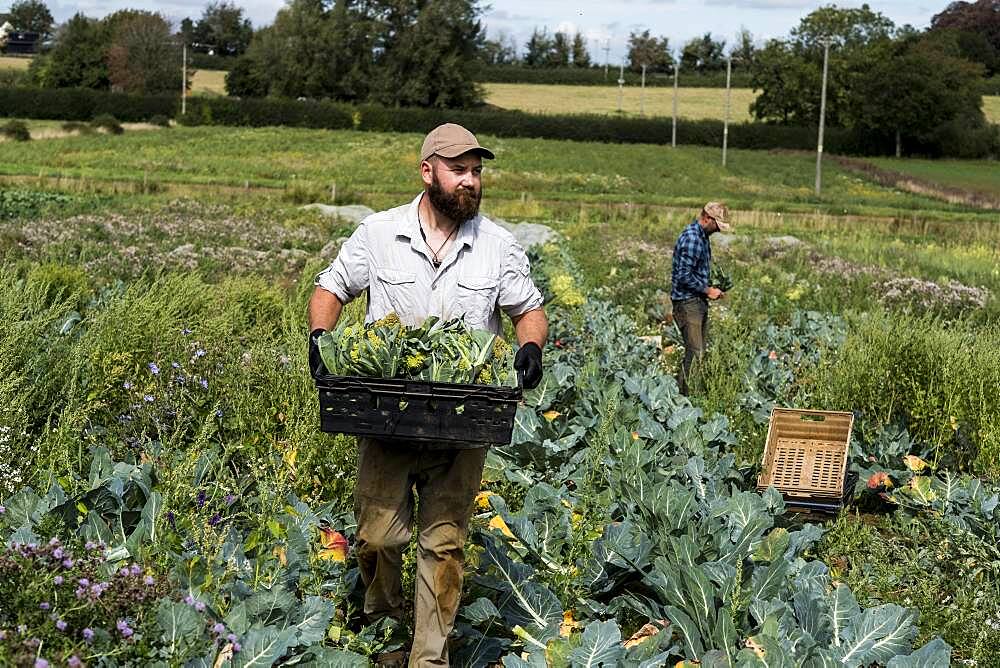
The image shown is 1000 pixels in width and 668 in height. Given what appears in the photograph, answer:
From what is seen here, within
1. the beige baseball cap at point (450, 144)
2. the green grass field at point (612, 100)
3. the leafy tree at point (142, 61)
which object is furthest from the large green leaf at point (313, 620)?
the leafy tree at point (142, 61)

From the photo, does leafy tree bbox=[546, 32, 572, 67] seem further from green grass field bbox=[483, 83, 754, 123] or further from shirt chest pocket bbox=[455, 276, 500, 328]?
shirt chest pocket bbox=[455, 276, 500, 328]

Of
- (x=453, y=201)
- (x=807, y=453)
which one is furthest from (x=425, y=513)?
(x=807, y=453)

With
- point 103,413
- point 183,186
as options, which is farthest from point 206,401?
point 183,186

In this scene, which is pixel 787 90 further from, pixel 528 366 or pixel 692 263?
pixel 528 366

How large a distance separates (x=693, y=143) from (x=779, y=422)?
6916 cm

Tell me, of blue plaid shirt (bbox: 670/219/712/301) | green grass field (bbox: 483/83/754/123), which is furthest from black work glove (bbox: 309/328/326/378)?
green grass field (bbox: 483/83/754/123)

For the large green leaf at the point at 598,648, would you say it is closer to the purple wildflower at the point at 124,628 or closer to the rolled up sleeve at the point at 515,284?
the rolled up sleeve at the point at 515,284

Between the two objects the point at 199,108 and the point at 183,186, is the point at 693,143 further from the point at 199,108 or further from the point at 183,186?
the point at 183,186

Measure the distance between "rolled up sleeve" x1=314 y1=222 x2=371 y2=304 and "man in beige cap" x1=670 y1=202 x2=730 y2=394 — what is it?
5.44m

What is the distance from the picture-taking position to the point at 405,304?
4.48 meters

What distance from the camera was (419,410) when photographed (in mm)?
4023

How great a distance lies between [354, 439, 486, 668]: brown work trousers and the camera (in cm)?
431

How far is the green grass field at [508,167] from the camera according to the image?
4522 cm

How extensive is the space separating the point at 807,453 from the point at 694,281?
2.85m
